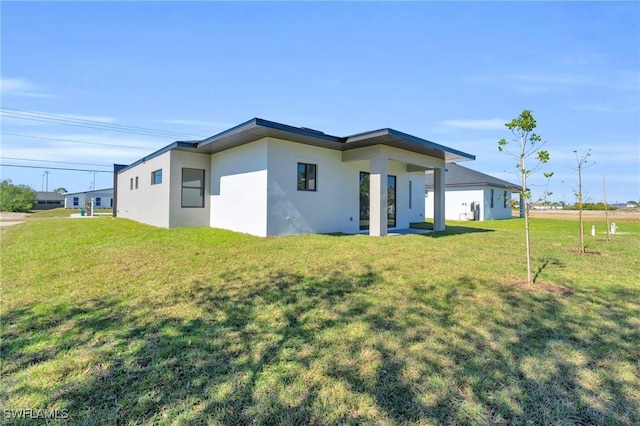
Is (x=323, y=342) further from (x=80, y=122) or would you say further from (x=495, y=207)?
(x=80, y=122)

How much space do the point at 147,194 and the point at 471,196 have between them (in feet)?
74.2

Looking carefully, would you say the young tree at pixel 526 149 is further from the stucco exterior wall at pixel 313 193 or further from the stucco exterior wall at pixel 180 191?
the stucco exterior wall at pixel 180 191

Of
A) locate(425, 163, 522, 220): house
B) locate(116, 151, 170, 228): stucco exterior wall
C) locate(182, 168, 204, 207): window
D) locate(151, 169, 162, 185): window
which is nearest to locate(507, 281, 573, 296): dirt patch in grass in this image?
locate(182, 168, 204, 207): window

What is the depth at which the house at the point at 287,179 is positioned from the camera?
31.5 feet

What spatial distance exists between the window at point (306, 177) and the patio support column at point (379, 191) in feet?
6.64

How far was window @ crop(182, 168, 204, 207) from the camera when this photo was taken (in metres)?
12.6

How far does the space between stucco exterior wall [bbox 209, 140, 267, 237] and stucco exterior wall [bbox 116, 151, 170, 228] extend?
1.74 m

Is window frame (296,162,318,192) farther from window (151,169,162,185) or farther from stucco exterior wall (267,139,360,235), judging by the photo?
window (151,169,162,185)

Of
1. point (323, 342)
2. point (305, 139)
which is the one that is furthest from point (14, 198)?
point (323, 342)

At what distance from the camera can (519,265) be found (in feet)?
20.4

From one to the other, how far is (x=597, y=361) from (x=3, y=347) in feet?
19.2

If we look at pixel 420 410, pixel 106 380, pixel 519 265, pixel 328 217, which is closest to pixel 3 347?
pixel 106 380

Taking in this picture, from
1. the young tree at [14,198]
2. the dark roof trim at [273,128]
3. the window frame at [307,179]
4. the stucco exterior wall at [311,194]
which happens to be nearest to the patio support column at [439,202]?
the stucco exterior wall at [311,194]

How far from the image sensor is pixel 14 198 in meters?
42.2
